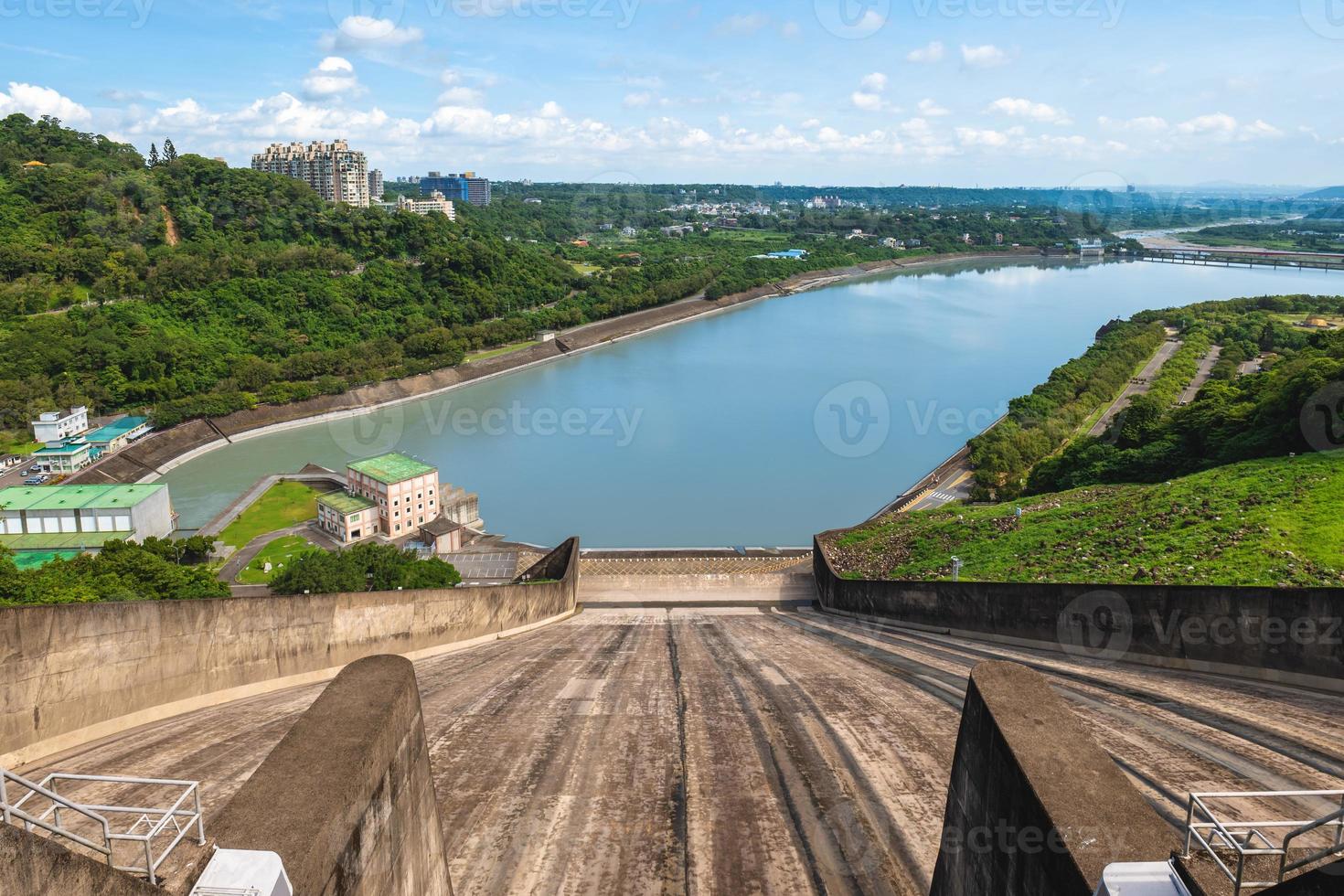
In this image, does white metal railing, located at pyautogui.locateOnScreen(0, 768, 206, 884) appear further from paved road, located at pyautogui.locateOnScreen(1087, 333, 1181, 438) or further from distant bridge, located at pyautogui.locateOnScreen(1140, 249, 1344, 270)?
distant bridge, located at pyautogui.locateOnScreen(1140, 249, 1344, 270)

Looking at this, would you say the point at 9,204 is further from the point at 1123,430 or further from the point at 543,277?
the point at 1123,430

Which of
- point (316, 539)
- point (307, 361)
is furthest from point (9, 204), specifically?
point (316, 539)

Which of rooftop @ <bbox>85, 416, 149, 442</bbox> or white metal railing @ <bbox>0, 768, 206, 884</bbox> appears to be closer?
white metal railing @ <bbox>0, 768, 206, 884</bbox>

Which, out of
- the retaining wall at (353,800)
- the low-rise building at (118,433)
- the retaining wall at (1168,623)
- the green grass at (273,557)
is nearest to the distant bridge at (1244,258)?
the retaining wall at (1168,623)

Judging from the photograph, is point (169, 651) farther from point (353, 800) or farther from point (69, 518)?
point (69, 518)

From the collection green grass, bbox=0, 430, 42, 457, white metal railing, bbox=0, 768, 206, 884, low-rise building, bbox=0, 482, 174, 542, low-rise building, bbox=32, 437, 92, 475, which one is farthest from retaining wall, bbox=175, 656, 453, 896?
green grass, bbox=0, 430, 42, 457
